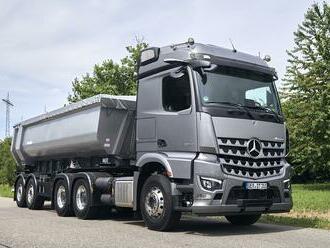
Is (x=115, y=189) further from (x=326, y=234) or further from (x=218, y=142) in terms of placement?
(x=326, y=234)

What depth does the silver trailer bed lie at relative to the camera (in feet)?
42.6

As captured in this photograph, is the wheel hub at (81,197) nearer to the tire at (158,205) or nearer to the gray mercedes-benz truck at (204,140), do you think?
the gray mercedes-benz truck at (204,140)

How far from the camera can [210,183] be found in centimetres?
980

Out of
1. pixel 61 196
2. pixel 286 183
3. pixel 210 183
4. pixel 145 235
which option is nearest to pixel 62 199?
pixel 61 196

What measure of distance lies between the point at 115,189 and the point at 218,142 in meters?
3.36

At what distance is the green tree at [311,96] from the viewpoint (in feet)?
96.4

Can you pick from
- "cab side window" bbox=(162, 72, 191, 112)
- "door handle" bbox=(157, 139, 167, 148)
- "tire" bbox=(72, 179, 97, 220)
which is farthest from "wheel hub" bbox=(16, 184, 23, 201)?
"cab side window" bbox=(162, 72, 191, 112)

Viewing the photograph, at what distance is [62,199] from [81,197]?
1198mm

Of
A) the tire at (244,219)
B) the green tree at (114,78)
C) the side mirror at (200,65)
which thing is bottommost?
the tire at (244,219)

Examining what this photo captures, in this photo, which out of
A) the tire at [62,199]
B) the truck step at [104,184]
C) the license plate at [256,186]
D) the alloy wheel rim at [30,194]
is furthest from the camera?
the alloy wheel rim at [30,194]

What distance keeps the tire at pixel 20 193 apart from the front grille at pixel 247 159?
10.0 metres

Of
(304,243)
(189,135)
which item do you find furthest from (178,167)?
(304,243)

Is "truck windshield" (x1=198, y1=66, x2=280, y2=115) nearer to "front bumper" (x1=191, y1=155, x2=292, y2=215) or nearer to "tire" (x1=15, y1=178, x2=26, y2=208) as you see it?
"front bumper" (x1=191, y1=155, x2=292, y2=215)

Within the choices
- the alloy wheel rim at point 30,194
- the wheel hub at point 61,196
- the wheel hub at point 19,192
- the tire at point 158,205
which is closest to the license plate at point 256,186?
the tire at point 158,205
